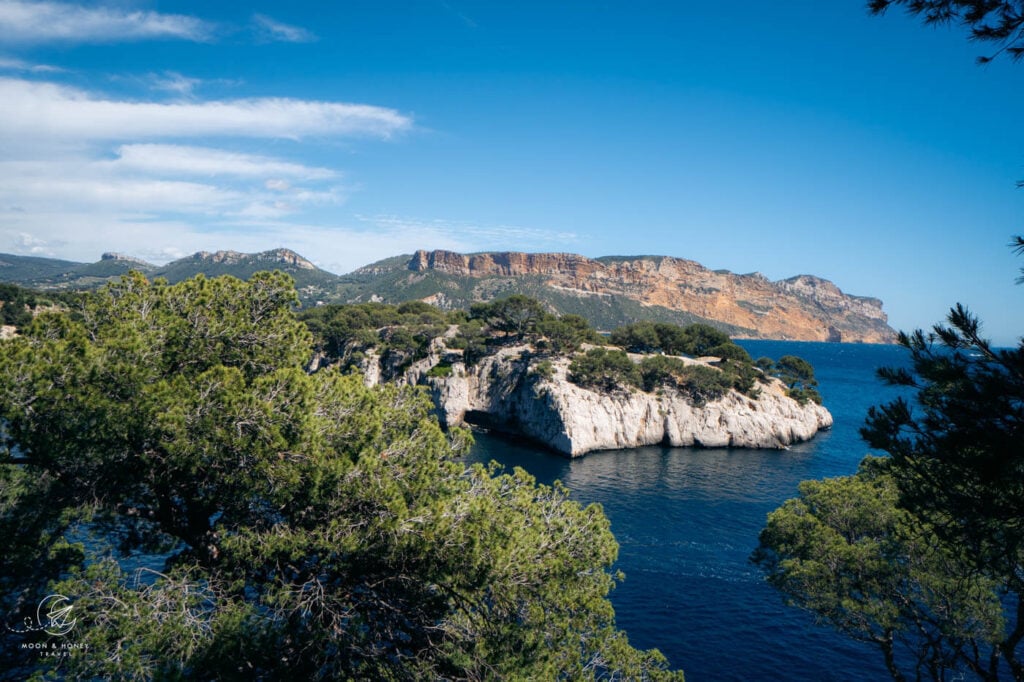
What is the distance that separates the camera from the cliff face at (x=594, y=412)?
197ft

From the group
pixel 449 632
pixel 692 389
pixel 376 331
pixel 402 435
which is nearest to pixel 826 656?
pixel 449 632

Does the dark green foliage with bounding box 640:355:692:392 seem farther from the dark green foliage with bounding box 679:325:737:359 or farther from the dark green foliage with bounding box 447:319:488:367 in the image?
the dark green foliage with bounding box 447:319:488:367

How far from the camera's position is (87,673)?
8992 mm

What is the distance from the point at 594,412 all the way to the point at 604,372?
593 centimetres

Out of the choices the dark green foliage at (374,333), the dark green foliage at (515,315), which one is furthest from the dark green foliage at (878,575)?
the dark green foliage at (374,333)

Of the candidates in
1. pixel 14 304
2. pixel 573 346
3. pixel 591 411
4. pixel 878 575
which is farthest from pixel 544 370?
pixel 14 304

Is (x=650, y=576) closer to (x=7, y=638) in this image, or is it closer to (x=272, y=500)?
(x=272, y=500)

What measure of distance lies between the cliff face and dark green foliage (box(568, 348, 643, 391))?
1.29 metres

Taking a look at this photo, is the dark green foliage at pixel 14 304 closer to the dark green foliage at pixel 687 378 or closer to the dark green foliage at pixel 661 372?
the dark green foliage at pixel 661 372

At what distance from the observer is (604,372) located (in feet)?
210

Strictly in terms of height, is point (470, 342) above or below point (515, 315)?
below

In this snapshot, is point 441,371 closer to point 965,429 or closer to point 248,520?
point 248,520

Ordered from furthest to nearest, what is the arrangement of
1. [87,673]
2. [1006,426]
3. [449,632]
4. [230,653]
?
[449,632] → [230,653] → [87,673] → [1006,426]

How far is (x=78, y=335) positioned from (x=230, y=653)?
23.4ft
